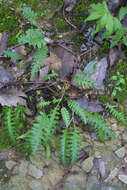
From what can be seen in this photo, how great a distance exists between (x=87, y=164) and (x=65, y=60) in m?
Answer: 1.42

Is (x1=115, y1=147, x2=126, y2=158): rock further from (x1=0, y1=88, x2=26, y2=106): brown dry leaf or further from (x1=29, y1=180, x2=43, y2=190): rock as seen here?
(x1=0, y1=88, x2=26, y2=106): brown dry leaf

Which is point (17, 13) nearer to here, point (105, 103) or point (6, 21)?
point (6, 21)

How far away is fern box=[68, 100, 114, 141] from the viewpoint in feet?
8.26

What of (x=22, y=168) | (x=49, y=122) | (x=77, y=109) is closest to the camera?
(x=22, y=168)

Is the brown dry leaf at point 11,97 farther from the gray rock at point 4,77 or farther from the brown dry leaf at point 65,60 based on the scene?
the brown dry leaf at point 65,60

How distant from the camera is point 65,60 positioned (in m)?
2.99

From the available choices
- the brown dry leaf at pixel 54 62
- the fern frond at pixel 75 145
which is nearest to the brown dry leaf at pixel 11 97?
the brown dry leaf at pixel 54 62

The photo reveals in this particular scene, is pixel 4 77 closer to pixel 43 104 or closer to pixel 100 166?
pixel 43 104

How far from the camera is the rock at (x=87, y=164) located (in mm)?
2412

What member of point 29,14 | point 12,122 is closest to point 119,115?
point 12,122

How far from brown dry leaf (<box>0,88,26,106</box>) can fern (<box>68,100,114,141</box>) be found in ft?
2.08

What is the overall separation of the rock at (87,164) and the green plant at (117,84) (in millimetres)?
906

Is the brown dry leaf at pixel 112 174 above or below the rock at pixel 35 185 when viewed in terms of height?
above

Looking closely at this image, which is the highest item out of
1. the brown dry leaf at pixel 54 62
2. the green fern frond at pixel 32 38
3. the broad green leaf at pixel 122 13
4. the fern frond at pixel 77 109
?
the broad green leaf at pixel 122 13
